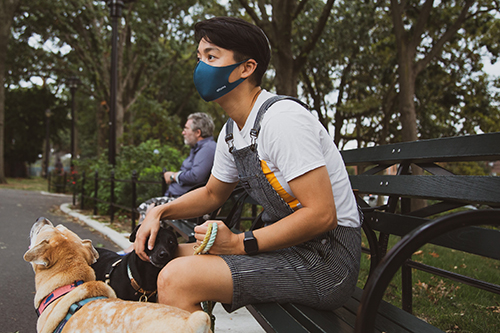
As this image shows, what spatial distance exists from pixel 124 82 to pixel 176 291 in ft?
64.2

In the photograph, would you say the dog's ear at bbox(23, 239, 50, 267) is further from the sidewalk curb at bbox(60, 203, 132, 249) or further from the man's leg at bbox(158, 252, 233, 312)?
the sidewalk curb at bbox(60, 203, 132, 249)

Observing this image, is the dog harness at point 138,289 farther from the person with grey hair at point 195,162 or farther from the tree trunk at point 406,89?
the tree trunk at point 406,89

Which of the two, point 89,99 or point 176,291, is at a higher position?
point 89,99

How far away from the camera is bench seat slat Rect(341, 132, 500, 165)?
1.92 metres

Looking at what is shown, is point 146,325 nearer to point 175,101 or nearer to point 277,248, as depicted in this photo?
point 277,248

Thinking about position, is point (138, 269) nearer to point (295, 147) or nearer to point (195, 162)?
point (295, 147)

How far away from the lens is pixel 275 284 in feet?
5.45

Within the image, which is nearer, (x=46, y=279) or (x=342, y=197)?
(x=342, y=197)

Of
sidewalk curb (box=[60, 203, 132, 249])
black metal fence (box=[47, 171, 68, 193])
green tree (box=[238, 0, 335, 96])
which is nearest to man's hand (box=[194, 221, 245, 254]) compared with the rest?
sidewalk curb (box=[60, 203, 132, 249])

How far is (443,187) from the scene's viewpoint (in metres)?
2.01

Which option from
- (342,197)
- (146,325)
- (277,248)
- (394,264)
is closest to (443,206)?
(342,197)

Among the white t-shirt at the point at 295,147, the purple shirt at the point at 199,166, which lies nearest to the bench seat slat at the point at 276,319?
the white t-shirt at the point at 295,147

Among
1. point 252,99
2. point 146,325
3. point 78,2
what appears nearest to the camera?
point 146,325

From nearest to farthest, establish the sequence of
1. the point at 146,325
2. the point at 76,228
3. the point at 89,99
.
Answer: the point at 146,325 → the point at 76,228 → the point at 89,99
